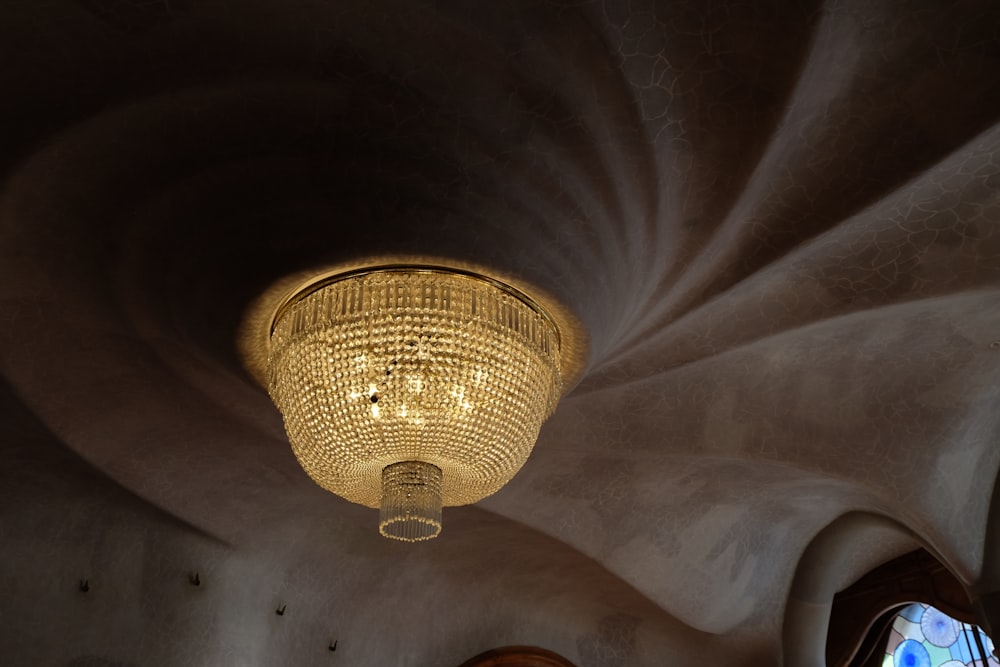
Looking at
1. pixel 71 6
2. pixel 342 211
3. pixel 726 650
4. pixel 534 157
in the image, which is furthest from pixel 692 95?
pixel 726 650

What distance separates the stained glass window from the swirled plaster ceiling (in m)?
1.08

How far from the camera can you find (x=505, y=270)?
2.37 meters

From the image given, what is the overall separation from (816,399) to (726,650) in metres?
2.46

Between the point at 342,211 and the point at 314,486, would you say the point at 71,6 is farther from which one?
the point at 314,486

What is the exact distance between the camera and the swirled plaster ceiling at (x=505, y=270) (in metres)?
2.12

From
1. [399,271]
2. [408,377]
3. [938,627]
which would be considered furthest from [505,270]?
[938,627]

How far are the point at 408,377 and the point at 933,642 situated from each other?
4762 mm

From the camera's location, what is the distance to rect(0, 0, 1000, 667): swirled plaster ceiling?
2115mm

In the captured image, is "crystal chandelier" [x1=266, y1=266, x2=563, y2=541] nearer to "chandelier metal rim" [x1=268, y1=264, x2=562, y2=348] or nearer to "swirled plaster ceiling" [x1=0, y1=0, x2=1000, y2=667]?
"chandelier metal rim" [x1=268, y1=264, x2=562, y2=348]

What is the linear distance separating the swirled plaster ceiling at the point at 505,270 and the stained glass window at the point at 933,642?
108 centimetres

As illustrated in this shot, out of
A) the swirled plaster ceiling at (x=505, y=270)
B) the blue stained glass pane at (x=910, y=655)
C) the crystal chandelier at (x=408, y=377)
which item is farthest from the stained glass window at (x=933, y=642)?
the crystal chandelier at (x=408, y=377)

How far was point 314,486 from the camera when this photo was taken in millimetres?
4070

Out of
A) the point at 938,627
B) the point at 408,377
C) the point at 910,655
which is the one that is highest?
the point at 938,627

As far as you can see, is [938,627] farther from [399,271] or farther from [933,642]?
[399,271]
